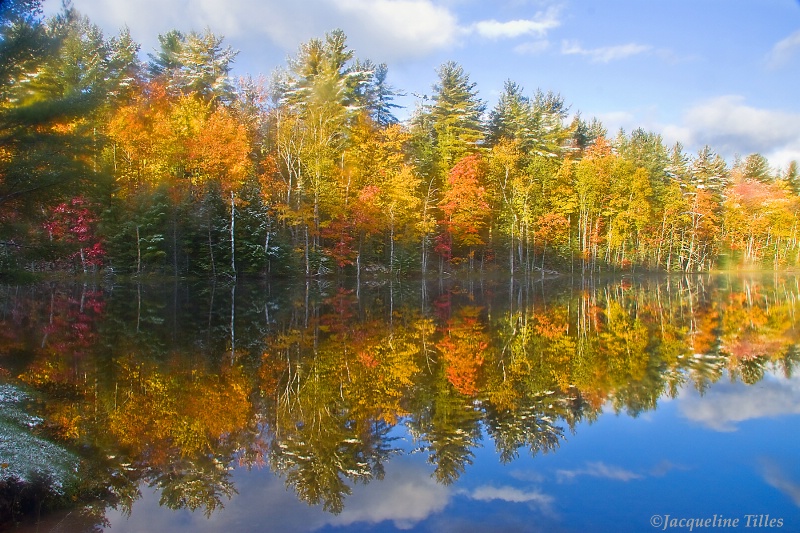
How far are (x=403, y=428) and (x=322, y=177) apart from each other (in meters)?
29.3

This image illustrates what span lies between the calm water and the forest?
297 inches

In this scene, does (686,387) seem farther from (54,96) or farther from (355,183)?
(355,183)

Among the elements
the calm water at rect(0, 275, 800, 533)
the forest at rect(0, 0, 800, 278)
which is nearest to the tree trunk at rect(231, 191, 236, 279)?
the forest at rect(0, 0, 800, 278)

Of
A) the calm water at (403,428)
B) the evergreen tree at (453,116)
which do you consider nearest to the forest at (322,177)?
the evergreen tree at (453,116)

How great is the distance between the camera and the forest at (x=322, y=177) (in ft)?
102

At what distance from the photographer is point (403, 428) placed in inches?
276

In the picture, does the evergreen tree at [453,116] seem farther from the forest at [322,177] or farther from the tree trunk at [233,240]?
the tree trunk at [233,240]

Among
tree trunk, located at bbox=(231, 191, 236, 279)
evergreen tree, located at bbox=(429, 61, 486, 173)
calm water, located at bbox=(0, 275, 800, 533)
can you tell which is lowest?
calm water, located at bbox=(0, 275, 800, 533)

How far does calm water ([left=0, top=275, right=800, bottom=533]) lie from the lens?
495 centimetres

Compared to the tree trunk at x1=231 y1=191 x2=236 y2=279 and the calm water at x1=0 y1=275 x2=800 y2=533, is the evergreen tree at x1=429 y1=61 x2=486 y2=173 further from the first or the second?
the calm water at x1=0 y1=275 x2=800 y2=533

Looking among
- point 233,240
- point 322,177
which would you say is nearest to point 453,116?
point 322,177

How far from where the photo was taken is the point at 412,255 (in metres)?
39.1

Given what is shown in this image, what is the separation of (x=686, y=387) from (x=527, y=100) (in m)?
49.9

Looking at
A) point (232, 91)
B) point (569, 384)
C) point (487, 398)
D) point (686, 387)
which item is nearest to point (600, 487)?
point (487, 398)
